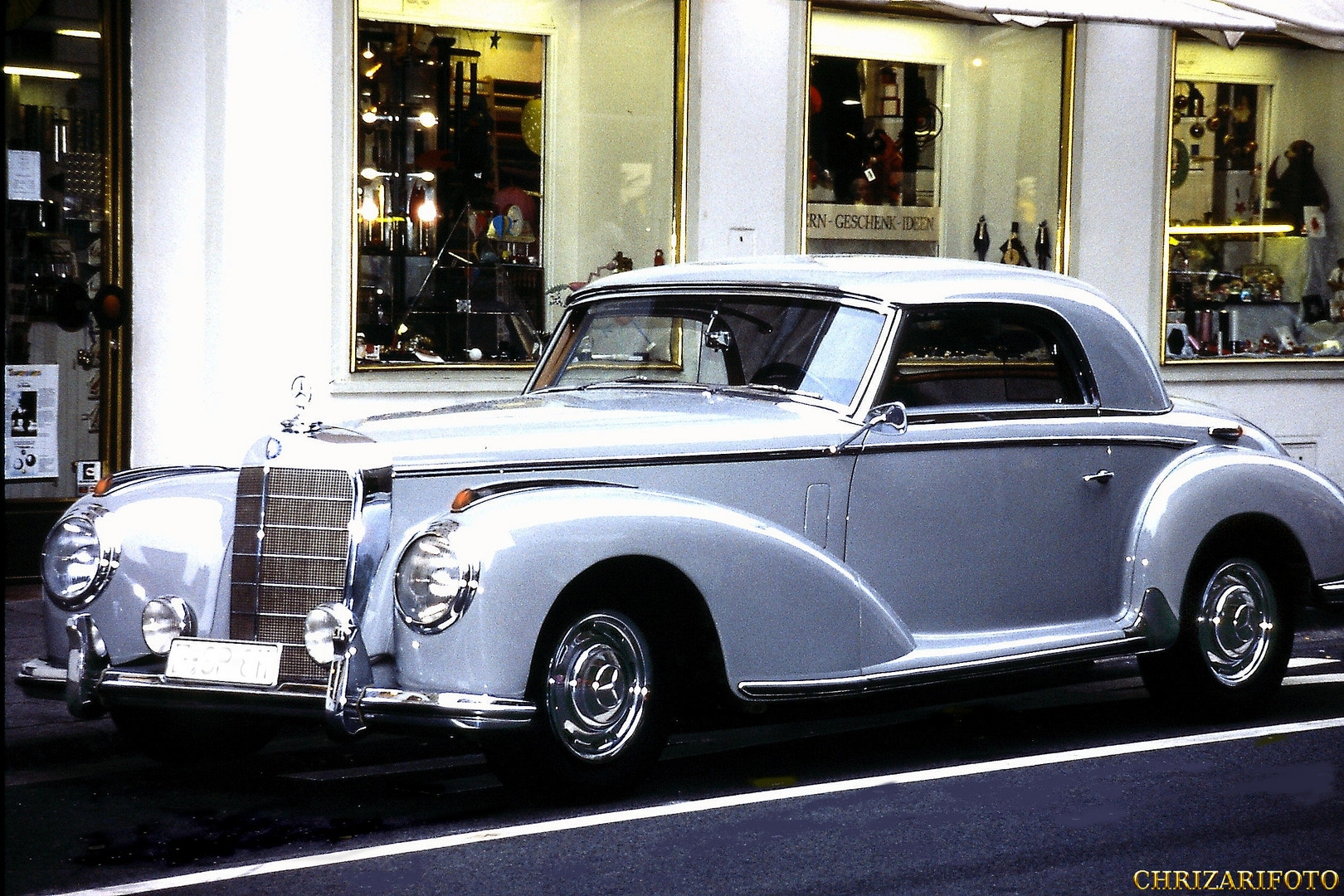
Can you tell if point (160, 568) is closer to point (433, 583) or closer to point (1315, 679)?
point (433, 583)

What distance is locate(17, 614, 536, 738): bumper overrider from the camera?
4.57 metres

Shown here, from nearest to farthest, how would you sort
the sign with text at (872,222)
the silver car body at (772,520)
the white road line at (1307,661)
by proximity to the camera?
the silver car body at (772,520) < the white road line at (1307,661) < the sign with text at (872,222)

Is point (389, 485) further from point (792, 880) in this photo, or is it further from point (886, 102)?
point (886, 102)

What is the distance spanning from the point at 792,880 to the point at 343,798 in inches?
63.9

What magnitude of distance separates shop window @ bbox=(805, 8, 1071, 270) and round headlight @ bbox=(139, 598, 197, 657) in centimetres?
697

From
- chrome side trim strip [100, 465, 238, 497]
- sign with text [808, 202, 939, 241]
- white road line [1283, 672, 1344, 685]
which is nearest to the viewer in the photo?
chrome side trim strip [100, 465, 238, 497]

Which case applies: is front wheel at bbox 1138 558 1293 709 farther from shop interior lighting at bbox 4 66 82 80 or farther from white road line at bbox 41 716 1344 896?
shop interior lighting at bbox 4 66 82 80

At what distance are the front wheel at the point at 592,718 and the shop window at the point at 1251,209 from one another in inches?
332

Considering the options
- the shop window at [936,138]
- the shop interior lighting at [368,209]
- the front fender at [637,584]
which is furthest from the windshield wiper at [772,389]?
the shop window at [936,138]

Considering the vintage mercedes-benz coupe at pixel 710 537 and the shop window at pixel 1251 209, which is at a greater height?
the shop window at pixel 1251 209

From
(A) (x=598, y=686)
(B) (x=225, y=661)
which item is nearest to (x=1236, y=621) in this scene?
(A) (x=598, y=686)

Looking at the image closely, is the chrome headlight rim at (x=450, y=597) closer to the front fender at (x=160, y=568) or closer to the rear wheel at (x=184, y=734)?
the front fender at (x=160, y=568)

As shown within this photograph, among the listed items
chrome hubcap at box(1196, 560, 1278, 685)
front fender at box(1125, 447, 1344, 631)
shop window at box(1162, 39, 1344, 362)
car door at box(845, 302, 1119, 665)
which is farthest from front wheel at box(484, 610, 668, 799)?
shop window at box(1162, 39, 1344, 362)

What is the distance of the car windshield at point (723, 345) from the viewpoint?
230 inches
